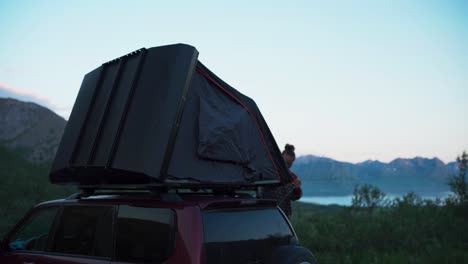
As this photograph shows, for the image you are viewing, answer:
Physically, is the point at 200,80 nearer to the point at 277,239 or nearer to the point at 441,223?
the point at 277,239

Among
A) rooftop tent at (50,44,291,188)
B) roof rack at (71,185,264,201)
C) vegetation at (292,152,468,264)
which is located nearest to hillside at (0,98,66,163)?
vegetation at (292,152,468,264)

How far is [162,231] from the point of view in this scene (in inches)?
131

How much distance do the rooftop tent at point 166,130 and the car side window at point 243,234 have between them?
0.46 m

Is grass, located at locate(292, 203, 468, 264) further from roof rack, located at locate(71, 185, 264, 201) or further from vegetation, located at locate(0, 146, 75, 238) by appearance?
vegetation, located at locate(0, 146, 75, 238)

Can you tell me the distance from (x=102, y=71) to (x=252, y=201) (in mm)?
2551

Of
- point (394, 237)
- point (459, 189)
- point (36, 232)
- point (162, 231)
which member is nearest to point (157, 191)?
point (162, 231)

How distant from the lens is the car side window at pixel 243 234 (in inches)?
132

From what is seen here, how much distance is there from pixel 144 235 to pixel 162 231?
177mm

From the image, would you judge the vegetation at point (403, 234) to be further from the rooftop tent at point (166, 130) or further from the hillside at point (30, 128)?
the hillside at point (30, 128)

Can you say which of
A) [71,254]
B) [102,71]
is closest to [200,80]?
[102,71]

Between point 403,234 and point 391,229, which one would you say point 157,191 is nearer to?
point 403,234

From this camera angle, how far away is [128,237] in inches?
138

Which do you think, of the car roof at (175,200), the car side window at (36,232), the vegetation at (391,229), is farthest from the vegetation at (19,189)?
the car roof at (175,200)

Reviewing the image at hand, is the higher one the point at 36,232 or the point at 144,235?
the point at 144,235
